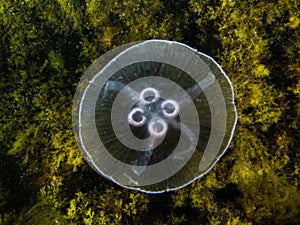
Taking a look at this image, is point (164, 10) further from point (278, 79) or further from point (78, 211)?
point (78, 211)

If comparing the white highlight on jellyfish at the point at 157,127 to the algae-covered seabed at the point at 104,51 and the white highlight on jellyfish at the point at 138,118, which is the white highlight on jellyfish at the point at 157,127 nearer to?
the white highlight on jellyfish at the point at 138,118

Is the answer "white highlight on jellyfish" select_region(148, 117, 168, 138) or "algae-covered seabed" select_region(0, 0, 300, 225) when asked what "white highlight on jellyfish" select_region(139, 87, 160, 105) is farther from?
"algae-covered seabed" select_region(0, 0, 300, 225)

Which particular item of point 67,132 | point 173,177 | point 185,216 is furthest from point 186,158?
point 67,132

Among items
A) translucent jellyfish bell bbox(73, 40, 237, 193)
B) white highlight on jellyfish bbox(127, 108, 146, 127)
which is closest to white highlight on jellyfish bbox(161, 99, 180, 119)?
translucent jellyfish bell bbox(73, 40, 237, 193)

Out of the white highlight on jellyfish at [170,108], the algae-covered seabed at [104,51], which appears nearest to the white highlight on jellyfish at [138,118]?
the white highlight on jellyfish at [170,108]

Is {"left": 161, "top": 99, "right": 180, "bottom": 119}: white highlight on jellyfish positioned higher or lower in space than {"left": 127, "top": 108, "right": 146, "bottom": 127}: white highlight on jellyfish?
higher

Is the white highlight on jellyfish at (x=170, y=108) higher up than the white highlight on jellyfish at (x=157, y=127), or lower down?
higher up

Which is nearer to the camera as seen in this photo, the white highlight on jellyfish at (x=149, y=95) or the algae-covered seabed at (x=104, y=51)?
the white highlight on jellyfish at (x=149, y=95)
